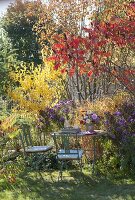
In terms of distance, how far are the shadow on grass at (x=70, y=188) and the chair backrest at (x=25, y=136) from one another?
2.63 ft

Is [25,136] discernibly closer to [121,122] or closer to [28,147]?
[28,147]

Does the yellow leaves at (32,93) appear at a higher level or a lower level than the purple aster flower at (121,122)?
higher

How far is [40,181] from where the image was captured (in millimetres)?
7410

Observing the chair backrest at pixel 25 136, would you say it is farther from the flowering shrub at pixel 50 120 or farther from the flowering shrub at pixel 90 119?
the flowering shrub at pixel 90 119

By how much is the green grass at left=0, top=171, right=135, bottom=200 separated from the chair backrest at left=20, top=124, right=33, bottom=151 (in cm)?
81

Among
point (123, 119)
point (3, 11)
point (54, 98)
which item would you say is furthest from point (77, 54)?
point (3, 11)

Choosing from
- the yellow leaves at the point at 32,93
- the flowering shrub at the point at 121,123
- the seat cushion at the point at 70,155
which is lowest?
the seat cushion at the point at 70,155

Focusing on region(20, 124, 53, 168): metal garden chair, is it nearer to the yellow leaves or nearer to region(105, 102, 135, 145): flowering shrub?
the yellow leaves

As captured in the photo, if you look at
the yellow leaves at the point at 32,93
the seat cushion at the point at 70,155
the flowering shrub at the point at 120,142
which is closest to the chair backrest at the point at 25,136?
the yellow leaves at the point at 32,93

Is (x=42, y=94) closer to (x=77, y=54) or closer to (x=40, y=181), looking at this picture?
(x=40, y=181)

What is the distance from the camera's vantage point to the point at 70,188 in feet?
22.7

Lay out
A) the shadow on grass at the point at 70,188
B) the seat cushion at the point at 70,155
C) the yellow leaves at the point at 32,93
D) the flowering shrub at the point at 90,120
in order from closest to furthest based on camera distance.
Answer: the shadow on grass at the point at 70,188 < the seat cushion at the point at 70,155 < the flowering shrub at the point at 90,120 < the yellow leaves at the point at 32,93

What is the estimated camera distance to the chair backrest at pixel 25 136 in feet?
27.3

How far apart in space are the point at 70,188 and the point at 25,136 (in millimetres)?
1841
